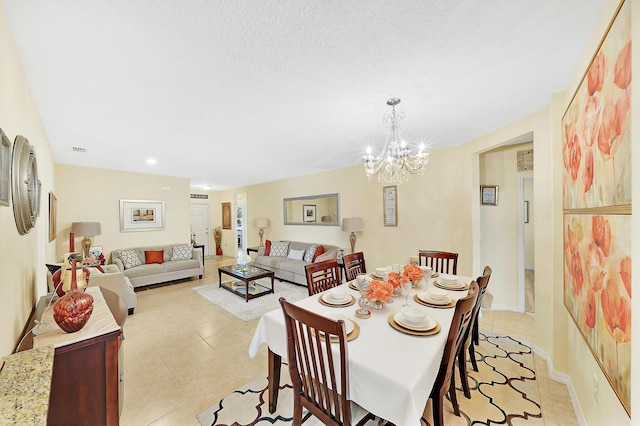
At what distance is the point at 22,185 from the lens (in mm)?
1373

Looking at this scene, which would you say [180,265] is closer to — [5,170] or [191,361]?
[191,361]

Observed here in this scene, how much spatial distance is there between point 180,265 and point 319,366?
4813 mm

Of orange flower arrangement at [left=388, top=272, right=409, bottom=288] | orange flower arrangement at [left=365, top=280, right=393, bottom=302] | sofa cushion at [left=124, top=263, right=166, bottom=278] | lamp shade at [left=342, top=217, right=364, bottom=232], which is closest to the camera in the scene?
orange flower arrangement at [left=365, top=280, right=393, bottom=302]

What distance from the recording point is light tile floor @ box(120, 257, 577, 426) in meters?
1.84

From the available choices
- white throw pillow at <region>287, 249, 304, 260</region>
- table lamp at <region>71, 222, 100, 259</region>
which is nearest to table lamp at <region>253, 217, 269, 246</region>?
white throw pillow at <region>287, 249, 304, 260</region>

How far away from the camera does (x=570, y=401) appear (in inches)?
74.4

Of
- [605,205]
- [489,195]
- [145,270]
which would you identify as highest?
[489,195]

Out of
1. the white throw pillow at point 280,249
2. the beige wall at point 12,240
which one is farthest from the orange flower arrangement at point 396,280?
the white throw pillow at point 280,249

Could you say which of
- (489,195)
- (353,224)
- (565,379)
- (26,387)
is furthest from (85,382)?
(489,195)

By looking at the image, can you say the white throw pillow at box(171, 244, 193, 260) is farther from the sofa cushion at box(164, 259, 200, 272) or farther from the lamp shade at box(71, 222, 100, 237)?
the lamp shade at box(71, 222, 100, 237)

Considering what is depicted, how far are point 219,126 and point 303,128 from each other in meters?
0.92

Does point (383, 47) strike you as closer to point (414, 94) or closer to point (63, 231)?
point (414, 94)

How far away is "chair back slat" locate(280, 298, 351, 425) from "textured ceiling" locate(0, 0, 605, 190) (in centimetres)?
147

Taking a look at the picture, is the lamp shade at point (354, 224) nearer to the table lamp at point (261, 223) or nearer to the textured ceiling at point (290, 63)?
the textured ceiling at point (290, 63)
